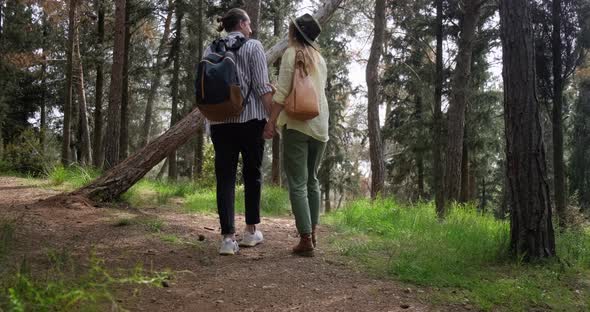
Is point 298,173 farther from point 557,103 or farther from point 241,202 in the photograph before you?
point 557,103

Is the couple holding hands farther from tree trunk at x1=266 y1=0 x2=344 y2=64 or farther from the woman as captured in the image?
tree trunk at x1=266 y1=0 x2=344 y2=64

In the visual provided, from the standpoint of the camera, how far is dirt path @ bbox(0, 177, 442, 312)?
2.97m

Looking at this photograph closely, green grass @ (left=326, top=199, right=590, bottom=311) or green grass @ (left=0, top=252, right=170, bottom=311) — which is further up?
green grass @ (left=0, top=252, right=170, bottom=311)

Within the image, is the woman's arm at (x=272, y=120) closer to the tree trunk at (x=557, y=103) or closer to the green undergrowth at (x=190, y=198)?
the green undergrowth at (x=190, y=198)

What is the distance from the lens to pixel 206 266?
373cm

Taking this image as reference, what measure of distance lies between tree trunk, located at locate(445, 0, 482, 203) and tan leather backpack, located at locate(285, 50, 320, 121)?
8214mm

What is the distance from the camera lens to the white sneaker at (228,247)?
13.4ft

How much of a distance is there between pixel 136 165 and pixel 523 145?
5.15m

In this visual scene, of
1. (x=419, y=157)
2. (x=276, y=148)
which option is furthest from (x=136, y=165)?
(x=419, y=157)

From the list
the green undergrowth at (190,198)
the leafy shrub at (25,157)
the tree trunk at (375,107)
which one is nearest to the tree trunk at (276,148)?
the tree trunk at (375,107)

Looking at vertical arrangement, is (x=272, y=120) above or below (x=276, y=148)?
below

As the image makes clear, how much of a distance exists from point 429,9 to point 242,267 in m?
15.5

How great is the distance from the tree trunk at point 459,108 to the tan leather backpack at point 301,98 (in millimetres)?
8214

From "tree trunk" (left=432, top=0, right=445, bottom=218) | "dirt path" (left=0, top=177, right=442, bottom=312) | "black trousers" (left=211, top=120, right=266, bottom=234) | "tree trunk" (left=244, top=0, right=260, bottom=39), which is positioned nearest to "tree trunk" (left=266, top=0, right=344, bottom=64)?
"tree trunk" (left=244, top=0, right=260, bottom=39)
